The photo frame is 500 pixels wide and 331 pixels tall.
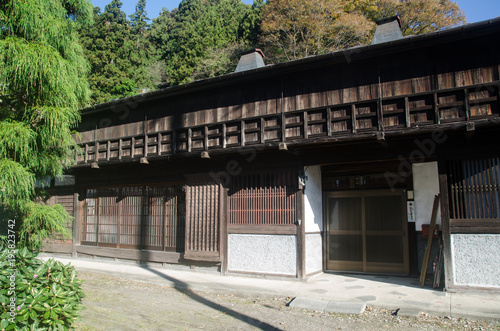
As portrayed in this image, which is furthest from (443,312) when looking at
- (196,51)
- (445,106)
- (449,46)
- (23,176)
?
(196,51)

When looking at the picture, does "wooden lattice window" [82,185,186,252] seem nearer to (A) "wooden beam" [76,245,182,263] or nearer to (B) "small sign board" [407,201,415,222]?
(A) "wooden beam" [76,245,182,263]

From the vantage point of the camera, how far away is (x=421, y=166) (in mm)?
11078

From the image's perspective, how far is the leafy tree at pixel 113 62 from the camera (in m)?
34.1

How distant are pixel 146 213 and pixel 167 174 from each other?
A: 6.17ft

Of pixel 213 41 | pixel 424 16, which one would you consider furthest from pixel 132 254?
pixel 213 41

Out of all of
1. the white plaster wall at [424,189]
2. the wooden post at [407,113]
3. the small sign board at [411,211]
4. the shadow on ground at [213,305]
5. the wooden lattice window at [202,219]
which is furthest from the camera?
the wooden lattice window at [202,219]

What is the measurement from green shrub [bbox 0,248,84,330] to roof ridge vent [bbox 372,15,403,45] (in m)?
11.1

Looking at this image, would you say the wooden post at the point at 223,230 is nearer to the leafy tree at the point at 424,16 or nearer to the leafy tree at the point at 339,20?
the leafy tree at the point at 339,20

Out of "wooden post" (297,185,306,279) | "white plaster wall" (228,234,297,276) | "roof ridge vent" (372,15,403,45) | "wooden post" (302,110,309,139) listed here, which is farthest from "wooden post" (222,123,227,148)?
"roof ridge vent" (372,15,403,45)

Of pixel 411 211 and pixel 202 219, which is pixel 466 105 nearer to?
pixel 411 211

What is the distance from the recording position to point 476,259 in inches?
351

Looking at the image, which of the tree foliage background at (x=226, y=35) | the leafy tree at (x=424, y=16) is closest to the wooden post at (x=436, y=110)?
the tree foliage background at (x=226, y=35)

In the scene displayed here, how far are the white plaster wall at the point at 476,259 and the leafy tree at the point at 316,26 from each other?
20156 mm

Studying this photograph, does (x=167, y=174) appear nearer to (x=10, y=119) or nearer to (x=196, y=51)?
(x=10, y=119)
